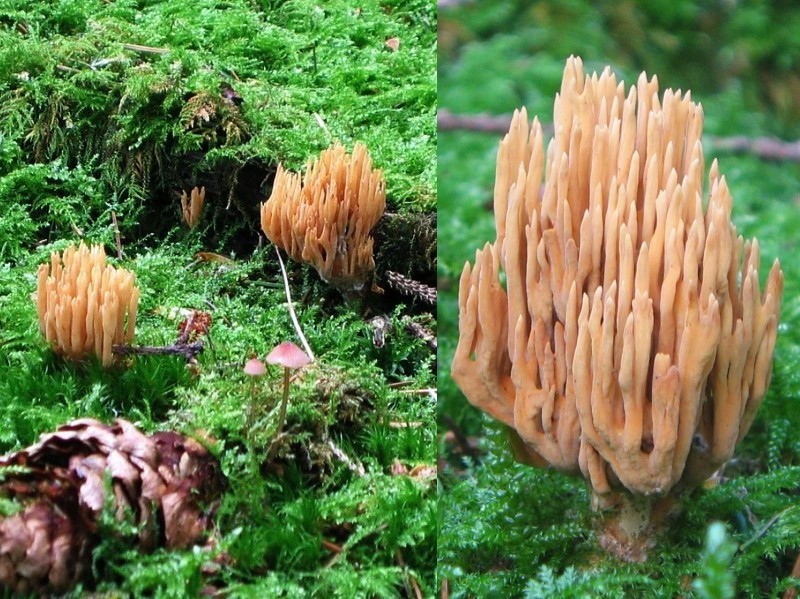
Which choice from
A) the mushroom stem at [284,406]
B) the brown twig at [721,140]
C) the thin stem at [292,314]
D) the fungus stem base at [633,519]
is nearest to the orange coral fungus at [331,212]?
the thin stem at [292,314]

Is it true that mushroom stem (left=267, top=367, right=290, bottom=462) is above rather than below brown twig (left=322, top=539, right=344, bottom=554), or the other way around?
above

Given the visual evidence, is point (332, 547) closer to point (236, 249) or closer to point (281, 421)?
point (281, 421)

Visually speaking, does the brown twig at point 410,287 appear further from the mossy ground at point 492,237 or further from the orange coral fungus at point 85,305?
the orange coral fungus at point 85,305

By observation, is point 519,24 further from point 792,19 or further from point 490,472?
point 490,472

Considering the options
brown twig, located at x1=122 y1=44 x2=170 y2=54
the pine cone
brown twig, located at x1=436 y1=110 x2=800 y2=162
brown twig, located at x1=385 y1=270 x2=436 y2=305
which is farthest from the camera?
brown twig, located at x1=436 y1=110 x2=800 y2=162

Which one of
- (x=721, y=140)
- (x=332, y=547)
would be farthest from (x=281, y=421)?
(x=721, y=140)

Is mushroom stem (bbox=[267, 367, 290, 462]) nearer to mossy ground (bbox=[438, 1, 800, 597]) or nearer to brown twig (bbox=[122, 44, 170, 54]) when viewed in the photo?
mossy ground (bbox=[438, 1, 800, 597])

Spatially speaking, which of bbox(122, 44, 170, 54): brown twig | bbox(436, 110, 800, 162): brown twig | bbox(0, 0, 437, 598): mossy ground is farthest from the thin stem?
bbox(436, 110, 800, 162): brown twig
